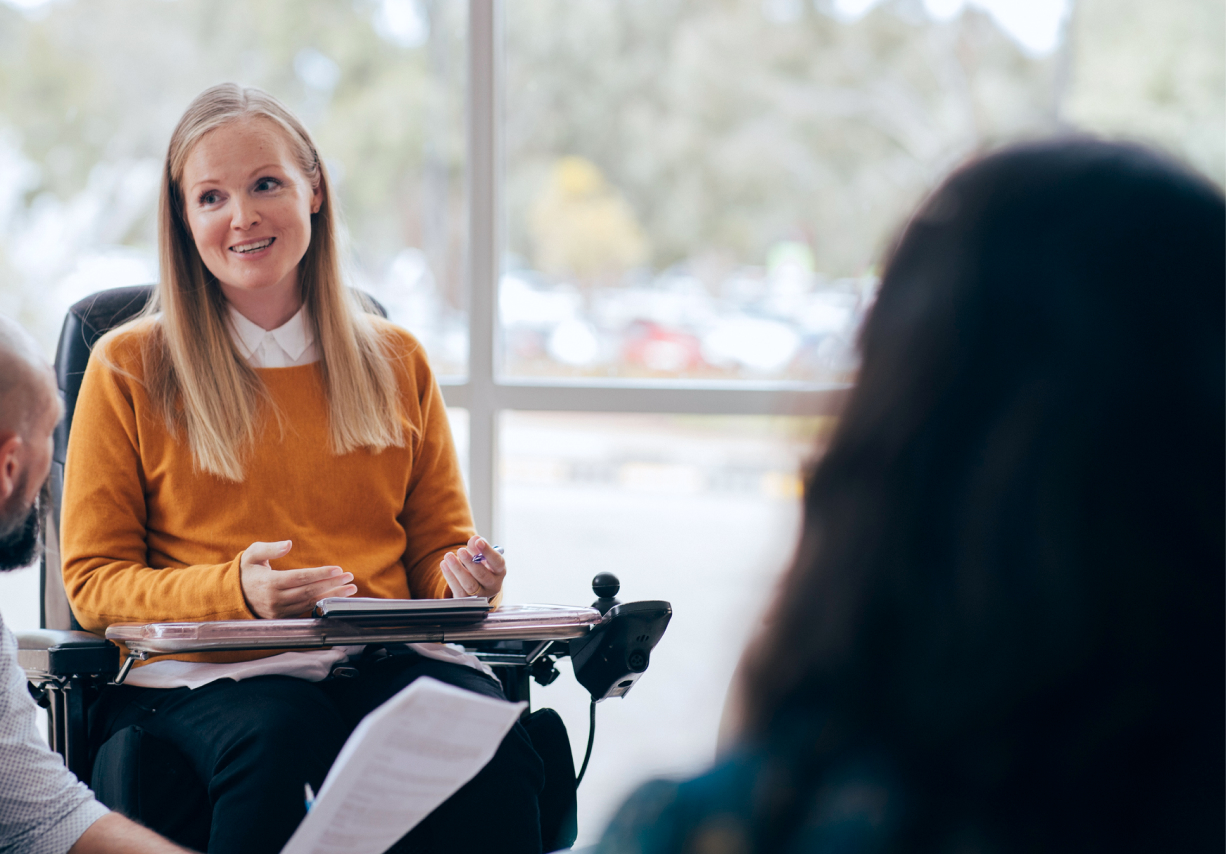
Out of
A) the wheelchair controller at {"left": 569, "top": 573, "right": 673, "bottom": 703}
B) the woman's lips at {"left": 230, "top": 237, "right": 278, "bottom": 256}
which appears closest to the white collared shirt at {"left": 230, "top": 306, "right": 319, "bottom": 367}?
the woman's lips at {"left": 230, "top": 237, "right": 278, "bottom": 256}

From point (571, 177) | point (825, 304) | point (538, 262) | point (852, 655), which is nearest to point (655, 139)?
point (571, 177)

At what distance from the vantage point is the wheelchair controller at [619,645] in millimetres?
1407

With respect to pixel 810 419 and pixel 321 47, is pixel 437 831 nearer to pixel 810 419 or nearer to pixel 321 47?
pixel 810 419

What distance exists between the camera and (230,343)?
1603 mm

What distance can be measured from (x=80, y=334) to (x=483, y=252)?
101cm

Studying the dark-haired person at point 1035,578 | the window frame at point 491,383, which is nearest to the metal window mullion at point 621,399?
the window frame at point 491,383

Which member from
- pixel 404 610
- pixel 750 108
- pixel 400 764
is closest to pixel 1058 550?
pixel 400 764

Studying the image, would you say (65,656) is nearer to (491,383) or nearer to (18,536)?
(18,536)

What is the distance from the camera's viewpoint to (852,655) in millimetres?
523

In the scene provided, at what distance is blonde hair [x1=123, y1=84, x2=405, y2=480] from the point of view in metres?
1.53

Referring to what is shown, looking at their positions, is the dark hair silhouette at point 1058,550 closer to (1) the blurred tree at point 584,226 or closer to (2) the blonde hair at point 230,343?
(2) the blonde hair at point 230,343

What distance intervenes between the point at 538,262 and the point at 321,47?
2.56ft

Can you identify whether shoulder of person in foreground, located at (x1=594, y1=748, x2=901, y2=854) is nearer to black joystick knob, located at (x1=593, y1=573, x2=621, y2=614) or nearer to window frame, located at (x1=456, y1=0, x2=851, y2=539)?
black joystick knob, located at (x1=593, y1=573, x2=621, y2=614)

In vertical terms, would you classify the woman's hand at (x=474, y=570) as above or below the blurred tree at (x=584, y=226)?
below
